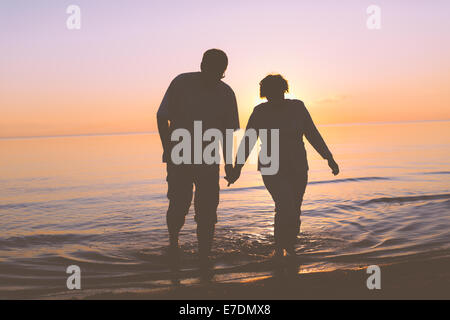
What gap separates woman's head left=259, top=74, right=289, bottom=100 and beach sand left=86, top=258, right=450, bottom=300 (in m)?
2.05

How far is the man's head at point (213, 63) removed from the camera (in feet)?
15.7

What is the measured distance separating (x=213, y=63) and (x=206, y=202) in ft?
5.12

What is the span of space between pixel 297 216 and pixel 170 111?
1949 mm

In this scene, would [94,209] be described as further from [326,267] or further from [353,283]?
[353,283]

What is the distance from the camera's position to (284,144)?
5168 mm

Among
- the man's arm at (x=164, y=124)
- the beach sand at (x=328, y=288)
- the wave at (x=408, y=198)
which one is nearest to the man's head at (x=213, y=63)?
the man's arm at (x=164, y=124)

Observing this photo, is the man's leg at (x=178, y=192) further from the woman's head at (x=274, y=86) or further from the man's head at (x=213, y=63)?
the woman's head at (x=274, y=86)

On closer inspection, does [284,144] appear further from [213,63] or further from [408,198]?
[408,198]

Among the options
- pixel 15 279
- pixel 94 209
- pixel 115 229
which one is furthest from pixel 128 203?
pixel 15 279

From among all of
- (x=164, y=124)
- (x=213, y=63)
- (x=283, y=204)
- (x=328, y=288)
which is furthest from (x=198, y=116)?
(x=328, y=288)

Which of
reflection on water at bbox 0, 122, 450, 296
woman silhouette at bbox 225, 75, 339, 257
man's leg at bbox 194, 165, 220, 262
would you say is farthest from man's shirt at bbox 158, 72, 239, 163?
reflection on water at bbox 0, 122, 450, 296

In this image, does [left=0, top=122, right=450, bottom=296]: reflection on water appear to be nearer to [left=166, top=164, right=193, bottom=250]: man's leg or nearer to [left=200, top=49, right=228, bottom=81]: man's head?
[left=166, top=164, right=193, bottom=250]: man's leg

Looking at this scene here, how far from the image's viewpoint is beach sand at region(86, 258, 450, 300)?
3.57m
